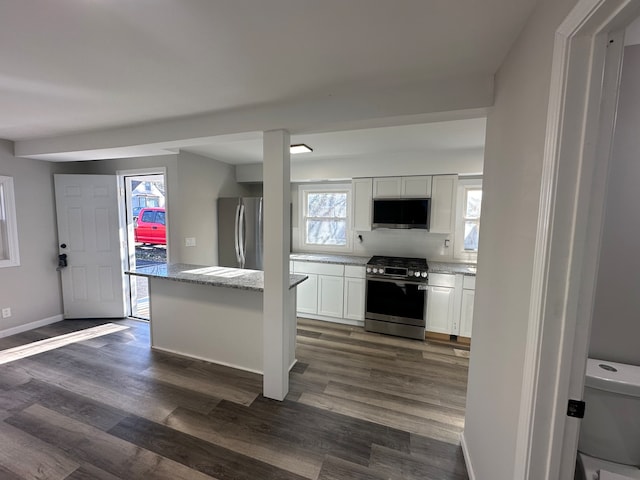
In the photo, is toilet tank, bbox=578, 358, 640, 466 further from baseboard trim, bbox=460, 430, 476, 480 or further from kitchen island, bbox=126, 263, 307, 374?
kitchen island, bbox=126, 263, 307, 374

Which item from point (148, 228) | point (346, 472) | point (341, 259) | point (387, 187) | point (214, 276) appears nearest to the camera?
point (346, 472)

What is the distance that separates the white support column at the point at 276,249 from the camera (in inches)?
80.6

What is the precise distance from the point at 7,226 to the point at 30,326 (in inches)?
52.6

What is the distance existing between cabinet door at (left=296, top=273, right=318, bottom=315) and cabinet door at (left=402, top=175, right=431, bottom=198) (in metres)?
1.80

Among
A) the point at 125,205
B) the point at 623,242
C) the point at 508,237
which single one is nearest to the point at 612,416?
the point at 623,242

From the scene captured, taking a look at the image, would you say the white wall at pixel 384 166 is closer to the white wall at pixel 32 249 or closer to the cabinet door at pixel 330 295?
the cabinet door at pixel 330 295

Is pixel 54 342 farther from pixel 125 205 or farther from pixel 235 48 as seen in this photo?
pixel 235 48

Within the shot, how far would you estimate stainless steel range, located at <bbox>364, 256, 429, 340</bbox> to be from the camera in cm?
336

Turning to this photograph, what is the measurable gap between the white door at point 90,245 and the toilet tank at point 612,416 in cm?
495

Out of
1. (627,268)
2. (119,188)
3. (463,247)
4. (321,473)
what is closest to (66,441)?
(321,473)

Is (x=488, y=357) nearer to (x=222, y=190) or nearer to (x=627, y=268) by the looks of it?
(x=627, y=268)

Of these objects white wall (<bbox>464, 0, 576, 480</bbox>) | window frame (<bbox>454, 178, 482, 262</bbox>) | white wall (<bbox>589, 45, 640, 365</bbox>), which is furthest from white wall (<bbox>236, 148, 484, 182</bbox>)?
white wall (<bbox>589, 45, 640, 365</bbox>)

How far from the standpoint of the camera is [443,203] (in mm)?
3490

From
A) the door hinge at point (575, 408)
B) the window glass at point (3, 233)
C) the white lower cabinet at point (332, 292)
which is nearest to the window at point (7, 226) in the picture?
the window glass at point (3, 233)
